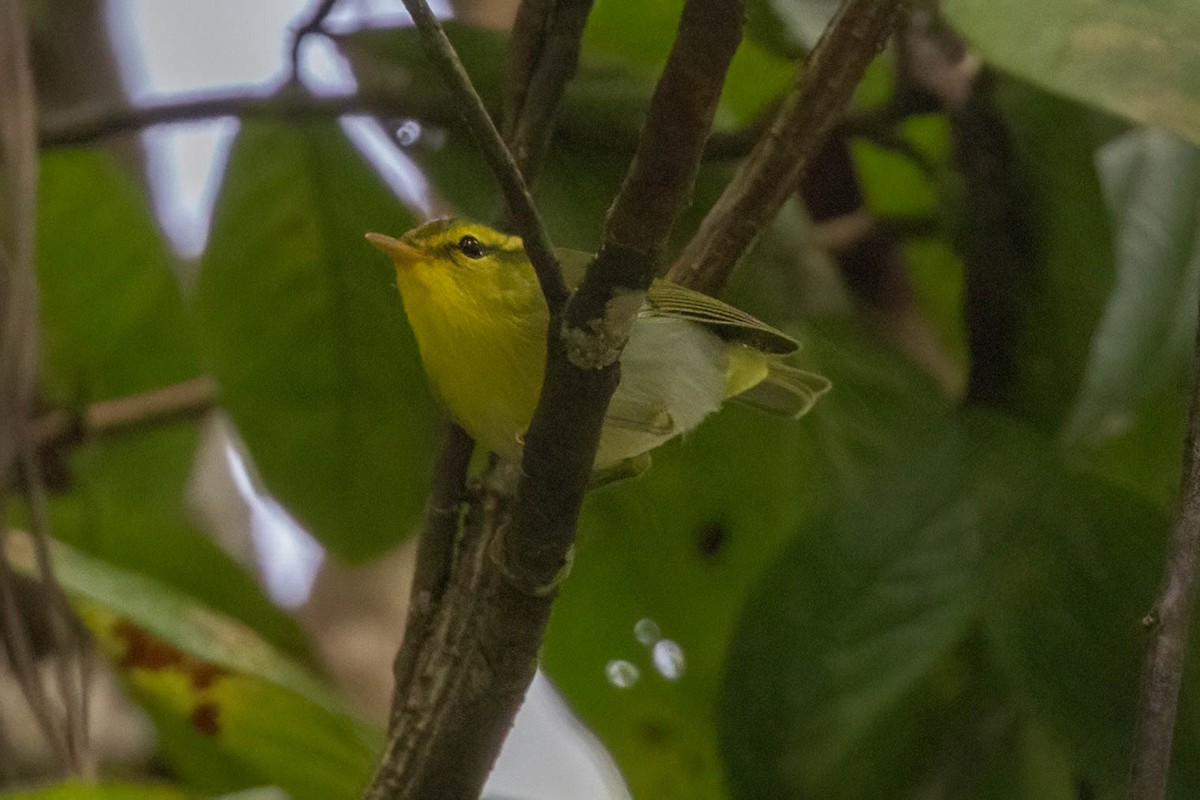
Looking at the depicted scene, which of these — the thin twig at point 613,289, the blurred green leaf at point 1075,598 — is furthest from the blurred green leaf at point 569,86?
the thin twig at point 613,289

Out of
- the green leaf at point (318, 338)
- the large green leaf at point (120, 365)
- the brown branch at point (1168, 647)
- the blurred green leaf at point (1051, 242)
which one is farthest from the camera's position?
the large green leaf at point (120, 365)

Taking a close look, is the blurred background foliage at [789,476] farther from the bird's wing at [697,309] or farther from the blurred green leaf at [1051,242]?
the bird's wing at [697,309]

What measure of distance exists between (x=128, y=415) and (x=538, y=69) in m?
1.24

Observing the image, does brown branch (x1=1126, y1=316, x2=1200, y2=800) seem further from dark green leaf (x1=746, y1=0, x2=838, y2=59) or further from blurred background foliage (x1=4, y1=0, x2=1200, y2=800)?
dark green leaf (x1=746, y1=0, x2=838, y2=59)

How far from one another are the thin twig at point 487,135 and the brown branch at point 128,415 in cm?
146

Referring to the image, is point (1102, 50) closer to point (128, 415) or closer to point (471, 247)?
point (471, 247)

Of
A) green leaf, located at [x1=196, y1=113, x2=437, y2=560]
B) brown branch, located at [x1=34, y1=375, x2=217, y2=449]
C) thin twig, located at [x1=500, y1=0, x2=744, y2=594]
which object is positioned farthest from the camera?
brown branch, located at [x1=34, y1=375, x2=217, y2=449]

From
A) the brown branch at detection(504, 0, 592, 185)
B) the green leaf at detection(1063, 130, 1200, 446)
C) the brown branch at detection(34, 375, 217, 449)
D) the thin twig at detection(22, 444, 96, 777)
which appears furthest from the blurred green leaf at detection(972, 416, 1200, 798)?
the brown branch at detection(34, 375, 217, 449)

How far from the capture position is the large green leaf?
1.86m

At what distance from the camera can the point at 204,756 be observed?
1549mm

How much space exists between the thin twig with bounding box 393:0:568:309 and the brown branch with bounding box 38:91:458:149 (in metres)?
0.81

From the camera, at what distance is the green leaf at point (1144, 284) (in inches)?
57.9

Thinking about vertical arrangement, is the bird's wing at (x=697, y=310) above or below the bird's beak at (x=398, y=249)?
above

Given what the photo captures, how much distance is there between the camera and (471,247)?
1.40 meters
